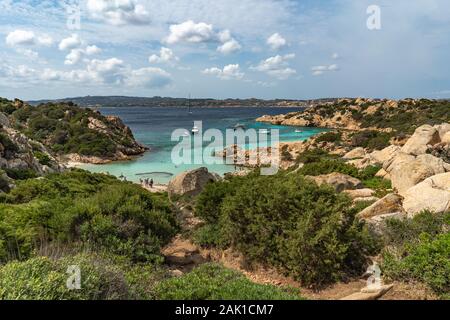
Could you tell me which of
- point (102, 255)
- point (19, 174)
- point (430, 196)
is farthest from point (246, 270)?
point (19, 174)

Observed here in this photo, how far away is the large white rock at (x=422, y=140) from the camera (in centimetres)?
1831

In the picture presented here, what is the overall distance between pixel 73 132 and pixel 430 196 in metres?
52.3

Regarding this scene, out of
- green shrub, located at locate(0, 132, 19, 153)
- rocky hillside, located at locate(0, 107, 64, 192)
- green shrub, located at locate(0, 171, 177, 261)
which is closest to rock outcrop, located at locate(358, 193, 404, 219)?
green shrub, located at locate(0, 171, 177, 261)

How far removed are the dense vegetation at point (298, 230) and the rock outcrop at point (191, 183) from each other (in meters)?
8.72

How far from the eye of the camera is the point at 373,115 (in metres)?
76.4

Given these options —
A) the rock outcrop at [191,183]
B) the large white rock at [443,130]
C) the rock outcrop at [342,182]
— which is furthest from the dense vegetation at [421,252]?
the large white rock at [443,130]

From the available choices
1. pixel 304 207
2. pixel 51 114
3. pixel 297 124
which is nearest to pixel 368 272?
pixel 304 207

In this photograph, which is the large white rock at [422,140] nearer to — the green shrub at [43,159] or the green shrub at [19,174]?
the green shrub at [19,174]

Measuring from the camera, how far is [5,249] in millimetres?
6988

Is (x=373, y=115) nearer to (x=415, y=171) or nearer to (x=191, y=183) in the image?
(x=191, y=183)

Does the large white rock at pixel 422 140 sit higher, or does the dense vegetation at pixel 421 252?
the large white rock at pixel 422 140

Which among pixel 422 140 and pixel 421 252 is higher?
pixel 422 140
